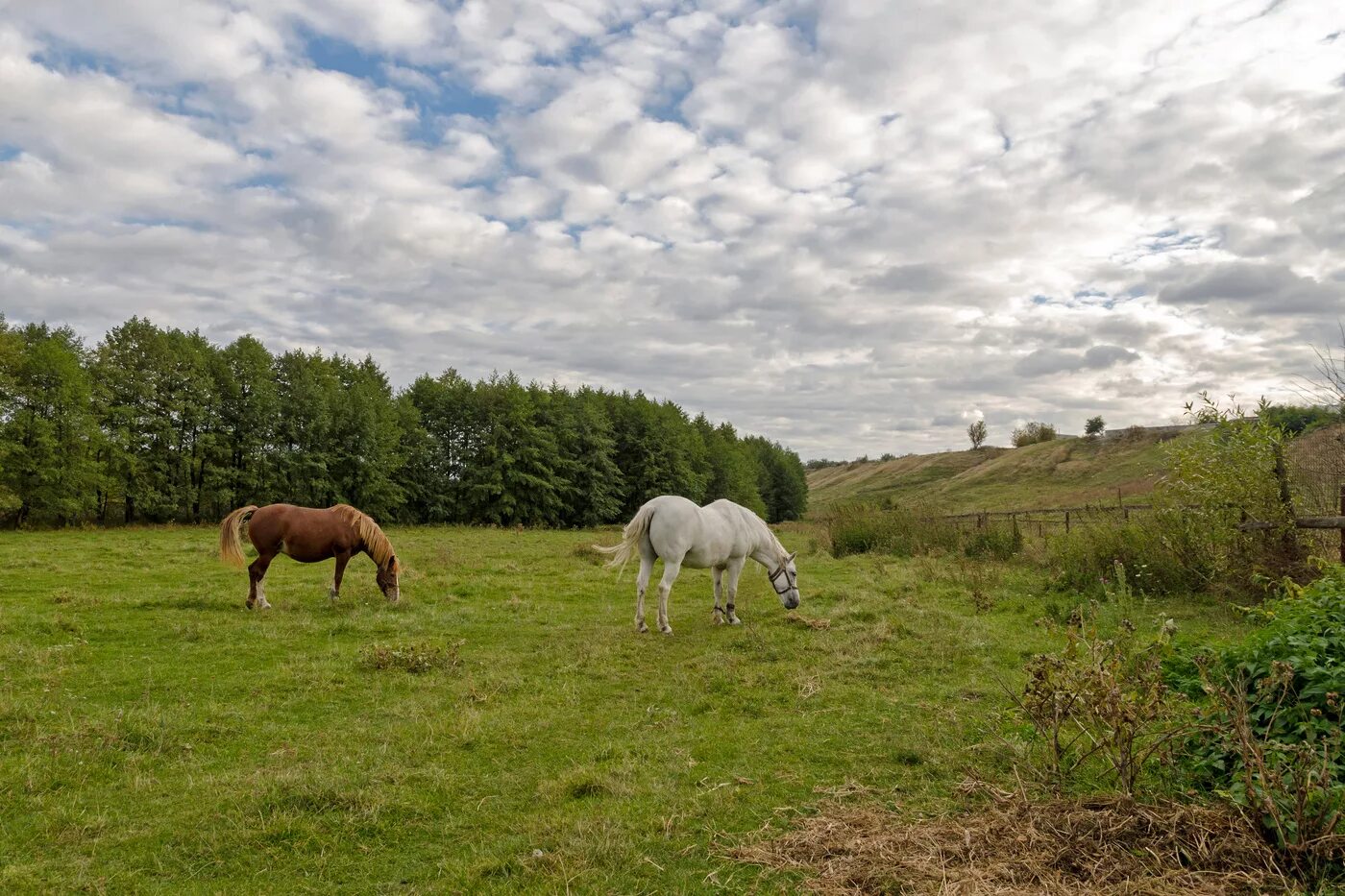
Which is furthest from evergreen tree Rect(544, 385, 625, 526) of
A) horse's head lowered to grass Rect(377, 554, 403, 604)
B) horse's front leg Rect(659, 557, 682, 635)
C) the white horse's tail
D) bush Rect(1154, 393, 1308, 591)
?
bush Rect(1154, 393, 1308, 591)

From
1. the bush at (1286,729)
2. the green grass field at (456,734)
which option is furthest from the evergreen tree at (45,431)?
the bush at (1286,729)

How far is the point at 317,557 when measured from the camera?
12.3 m

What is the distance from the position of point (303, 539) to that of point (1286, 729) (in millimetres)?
12501

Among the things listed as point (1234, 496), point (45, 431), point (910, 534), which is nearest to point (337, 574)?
point (1234, 496)

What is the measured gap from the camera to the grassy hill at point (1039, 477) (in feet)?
181

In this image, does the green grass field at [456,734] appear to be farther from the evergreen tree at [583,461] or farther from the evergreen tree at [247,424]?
the evergreen tree at [583,461]

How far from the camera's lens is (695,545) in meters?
11.0

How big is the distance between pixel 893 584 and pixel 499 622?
8.57 metres

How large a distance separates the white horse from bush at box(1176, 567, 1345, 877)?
281 inches

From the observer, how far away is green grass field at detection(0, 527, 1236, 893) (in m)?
3.97

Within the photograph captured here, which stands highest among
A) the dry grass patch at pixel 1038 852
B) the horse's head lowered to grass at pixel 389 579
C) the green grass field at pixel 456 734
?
the horse's head lowered to grass at pixel 389 579

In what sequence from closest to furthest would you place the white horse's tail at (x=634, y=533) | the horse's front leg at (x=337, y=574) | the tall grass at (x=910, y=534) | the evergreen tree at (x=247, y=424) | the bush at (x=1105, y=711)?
1. the bush at (x=1105, y=711)
2. the white horse's tail at (x=634, y=533)
3. the horse's front leg at (x=337, y=574)
4. the tall grass at (x=910, y=534)
5. the evergreen tree at (x=247, y=424)

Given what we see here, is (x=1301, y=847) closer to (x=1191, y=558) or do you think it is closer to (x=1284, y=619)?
(x=1284, y=619)

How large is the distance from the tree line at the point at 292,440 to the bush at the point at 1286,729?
36.2 metres
